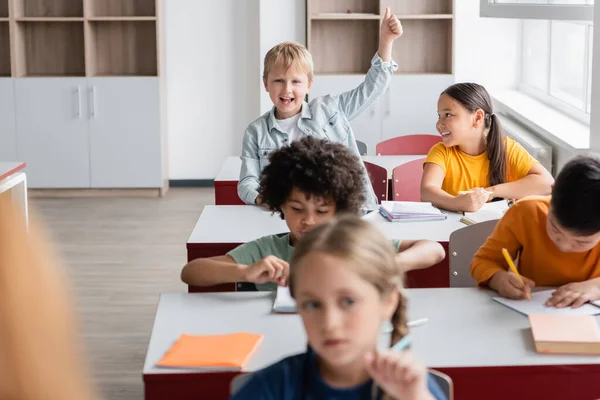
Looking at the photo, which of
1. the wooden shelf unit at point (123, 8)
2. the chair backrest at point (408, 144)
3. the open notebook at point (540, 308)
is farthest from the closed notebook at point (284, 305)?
the wooden shelf unit at point (123, 8)

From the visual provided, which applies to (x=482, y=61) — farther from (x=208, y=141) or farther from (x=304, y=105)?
(x=304, y=105)

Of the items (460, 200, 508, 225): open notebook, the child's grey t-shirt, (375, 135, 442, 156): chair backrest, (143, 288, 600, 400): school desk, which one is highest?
(375, 135, 442, 156): chair backrest

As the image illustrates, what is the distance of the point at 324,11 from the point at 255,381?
5.69 m

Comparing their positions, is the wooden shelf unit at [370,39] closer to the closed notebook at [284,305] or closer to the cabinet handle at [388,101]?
the cabinet handle at [388,101]

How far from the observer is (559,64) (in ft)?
19.3

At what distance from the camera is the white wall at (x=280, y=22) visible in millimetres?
6594

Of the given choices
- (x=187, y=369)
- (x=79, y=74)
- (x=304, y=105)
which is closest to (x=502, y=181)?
(x=304, y=105)

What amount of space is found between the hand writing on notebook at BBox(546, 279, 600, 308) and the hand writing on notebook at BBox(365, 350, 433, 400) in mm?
1076

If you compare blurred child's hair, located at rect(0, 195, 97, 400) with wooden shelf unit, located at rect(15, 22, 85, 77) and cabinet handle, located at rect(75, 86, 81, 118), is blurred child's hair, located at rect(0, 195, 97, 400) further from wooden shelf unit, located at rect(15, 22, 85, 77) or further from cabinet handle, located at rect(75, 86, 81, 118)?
wooden shelf unit, located at rect(15, 22, 85, 77)

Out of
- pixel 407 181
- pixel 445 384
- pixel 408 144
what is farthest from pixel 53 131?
pixel 445 384

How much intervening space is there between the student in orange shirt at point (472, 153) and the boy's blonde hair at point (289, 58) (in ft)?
1.89

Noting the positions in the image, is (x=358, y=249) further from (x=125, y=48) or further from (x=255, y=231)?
(x=125, y=48)

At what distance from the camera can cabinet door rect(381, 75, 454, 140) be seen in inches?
257

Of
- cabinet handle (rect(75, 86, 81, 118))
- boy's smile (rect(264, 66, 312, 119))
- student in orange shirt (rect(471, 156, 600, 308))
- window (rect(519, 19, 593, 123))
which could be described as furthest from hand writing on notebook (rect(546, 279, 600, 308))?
cabinet handle (rect(75, 86, 81, 118))
